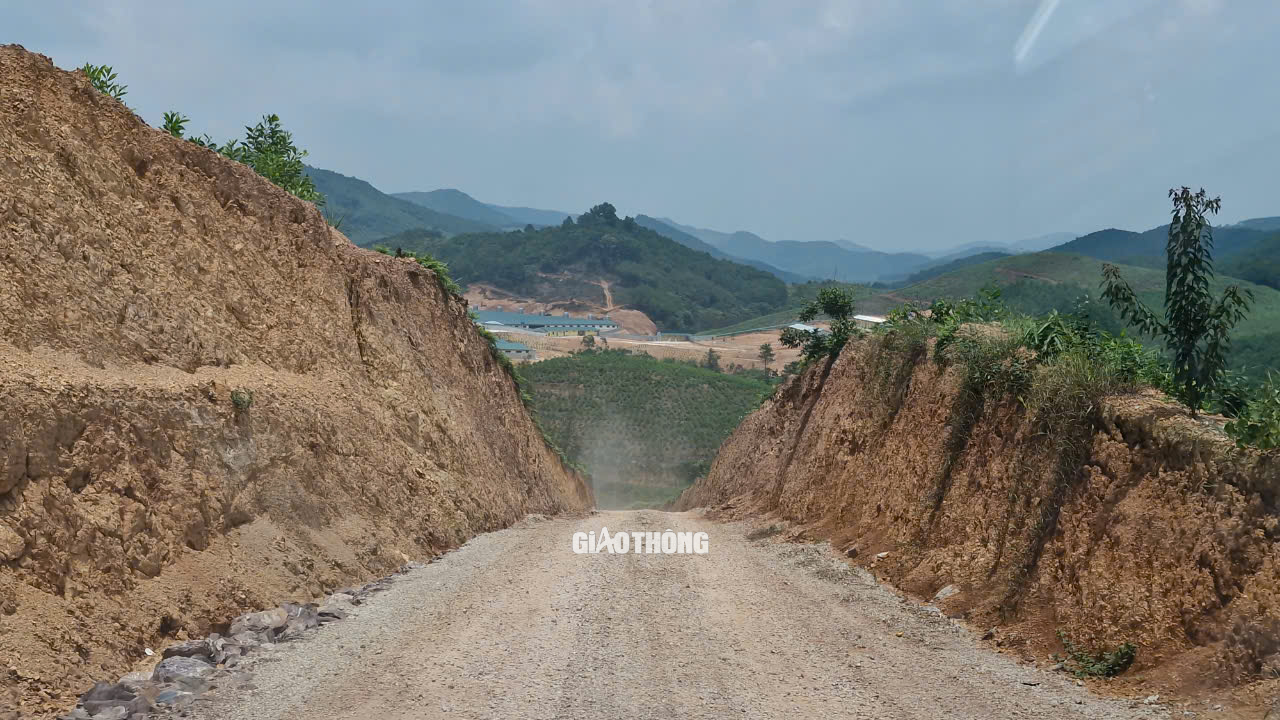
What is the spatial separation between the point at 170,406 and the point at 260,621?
2.59 m

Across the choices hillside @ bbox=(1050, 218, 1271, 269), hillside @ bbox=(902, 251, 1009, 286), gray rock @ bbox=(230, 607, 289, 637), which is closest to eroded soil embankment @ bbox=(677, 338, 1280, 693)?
gray rock @ bbox=(230, 607, 289, 637)

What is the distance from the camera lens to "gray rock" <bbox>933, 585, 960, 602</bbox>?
392 inches

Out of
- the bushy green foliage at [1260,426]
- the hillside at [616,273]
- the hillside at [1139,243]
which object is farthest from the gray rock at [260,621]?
the hillside at [616,273]

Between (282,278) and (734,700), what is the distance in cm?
1022

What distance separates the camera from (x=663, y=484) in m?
58.2

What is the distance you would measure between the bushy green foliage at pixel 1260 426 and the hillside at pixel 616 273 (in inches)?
5088

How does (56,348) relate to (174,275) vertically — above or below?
below

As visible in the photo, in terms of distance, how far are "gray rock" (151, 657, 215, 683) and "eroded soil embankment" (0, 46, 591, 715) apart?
1.03 feet

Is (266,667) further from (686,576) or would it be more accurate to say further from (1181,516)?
(1181,516)

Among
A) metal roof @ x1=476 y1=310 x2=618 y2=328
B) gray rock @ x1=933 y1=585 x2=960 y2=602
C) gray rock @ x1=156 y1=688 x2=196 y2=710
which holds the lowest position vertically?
gray rock @ x1=933 y1=585 x2=960 y2=602

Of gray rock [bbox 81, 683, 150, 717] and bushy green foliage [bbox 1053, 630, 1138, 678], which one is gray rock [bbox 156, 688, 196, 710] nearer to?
gray rock [bbox 81, 683, 150, 717]

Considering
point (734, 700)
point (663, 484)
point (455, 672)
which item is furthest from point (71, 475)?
point (663, 484)

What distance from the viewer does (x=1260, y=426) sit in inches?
265

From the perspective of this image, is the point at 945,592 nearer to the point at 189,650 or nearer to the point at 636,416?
the point at 189,650
